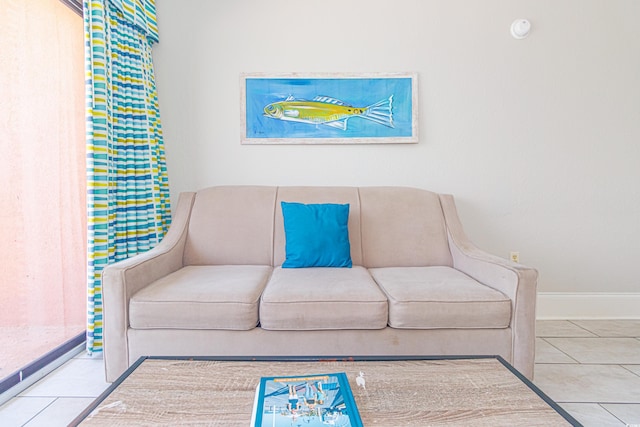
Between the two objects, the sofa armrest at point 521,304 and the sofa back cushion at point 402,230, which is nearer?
the sofa armrest at point 521,304

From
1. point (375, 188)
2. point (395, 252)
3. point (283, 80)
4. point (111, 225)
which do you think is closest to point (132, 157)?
point (111, 225)

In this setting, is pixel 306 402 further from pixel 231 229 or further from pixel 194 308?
pixel 231 229

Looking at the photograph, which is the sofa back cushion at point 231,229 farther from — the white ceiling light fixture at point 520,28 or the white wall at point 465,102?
the white ceiling light fixture at point 520,28

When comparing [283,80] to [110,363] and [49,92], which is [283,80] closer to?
[49,92]

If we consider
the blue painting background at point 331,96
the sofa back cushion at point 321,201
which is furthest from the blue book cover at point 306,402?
the blue painting background at point 331,96

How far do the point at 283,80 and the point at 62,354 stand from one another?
205cm

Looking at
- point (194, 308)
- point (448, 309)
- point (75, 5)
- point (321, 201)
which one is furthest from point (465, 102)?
point (75, 5)

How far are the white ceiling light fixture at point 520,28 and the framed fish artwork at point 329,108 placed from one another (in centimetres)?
74

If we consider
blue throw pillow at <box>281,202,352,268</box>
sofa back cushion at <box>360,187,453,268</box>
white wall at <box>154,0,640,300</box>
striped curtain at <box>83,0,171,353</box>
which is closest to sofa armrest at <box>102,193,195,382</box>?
striped curtain at <box>83,0,171,353</box>

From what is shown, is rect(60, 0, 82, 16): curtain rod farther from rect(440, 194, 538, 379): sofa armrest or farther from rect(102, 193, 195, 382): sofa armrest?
rect(440, 194, 538, 379): sofa armrest

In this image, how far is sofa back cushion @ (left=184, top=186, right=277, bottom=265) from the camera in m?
2.16

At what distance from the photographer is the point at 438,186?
2.57m

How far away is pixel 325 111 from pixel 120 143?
130cm

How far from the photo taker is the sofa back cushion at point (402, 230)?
85.3 inches
